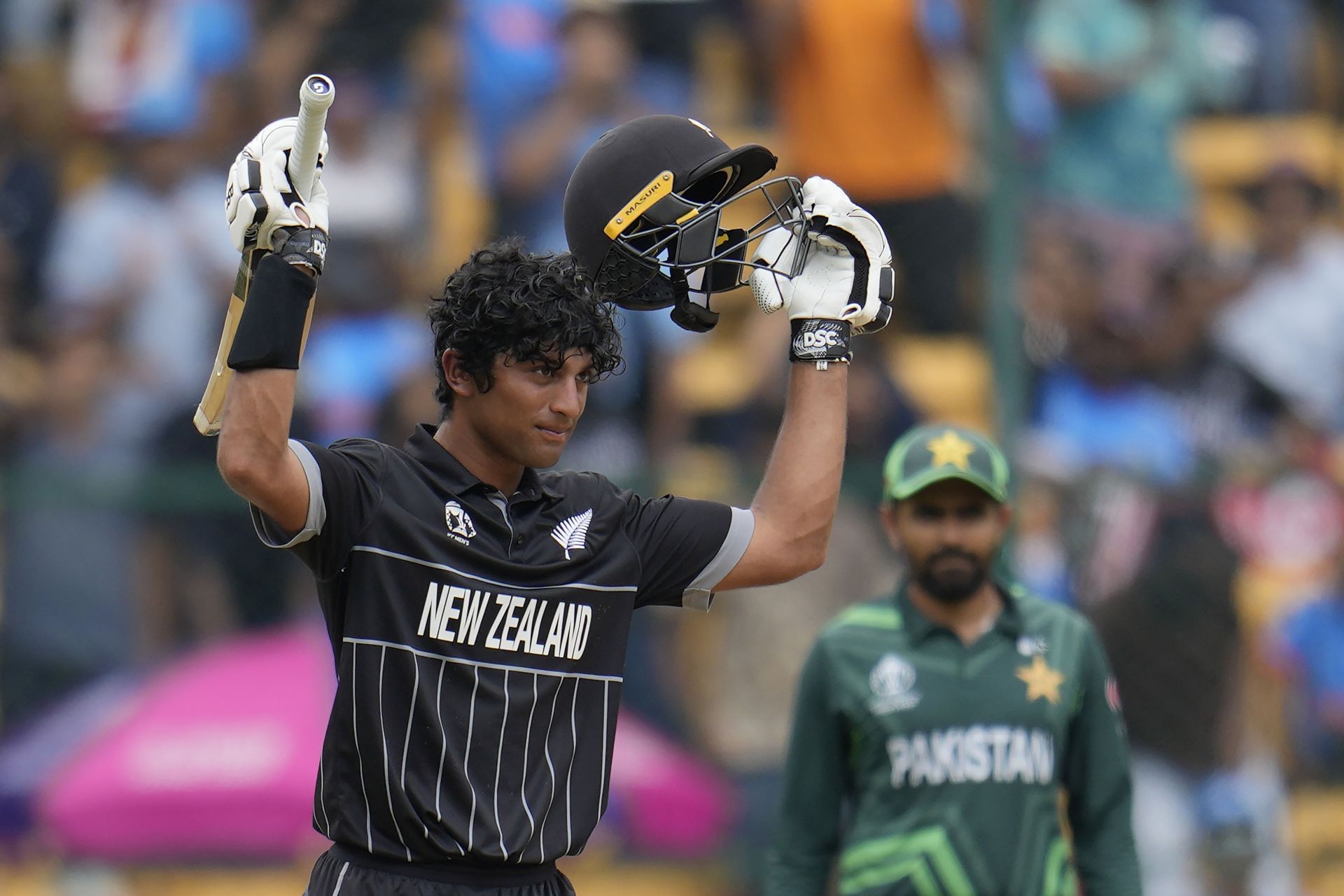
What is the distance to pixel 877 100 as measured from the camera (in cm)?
702

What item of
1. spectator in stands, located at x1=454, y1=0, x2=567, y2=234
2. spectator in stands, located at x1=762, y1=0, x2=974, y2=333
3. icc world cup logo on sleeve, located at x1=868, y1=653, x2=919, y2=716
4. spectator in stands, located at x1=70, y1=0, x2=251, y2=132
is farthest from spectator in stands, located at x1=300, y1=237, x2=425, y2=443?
icc world cup logo on sleeve, located at x1=868, y1=653, x2=919, y2=716

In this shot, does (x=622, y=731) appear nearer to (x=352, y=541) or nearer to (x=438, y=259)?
(x=438, y=259)

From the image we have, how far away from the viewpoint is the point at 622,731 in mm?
5832

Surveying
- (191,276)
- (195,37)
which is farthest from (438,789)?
(195,37)

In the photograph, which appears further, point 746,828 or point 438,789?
point 746,828

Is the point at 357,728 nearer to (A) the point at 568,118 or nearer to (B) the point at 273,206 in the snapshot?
(B) the point at 273,206

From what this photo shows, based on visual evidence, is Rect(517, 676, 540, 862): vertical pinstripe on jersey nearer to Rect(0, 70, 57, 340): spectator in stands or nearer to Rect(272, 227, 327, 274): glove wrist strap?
Rect(272, 227, 327, 274): glove wrist strap

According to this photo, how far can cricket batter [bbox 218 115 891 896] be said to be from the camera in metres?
2.54

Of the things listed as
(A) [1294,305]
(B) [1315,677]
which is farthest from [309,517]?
(A) [1294,305]

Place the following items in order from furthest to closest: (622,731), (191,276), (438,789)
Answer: (191,276) → (622,731) → (438,789)

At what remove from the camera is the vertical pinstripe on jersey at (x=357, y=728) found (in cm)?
260

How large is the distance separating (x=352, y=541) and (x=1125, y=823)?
2.20 meters

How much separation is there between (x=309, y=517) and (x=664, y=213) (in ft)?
2.49

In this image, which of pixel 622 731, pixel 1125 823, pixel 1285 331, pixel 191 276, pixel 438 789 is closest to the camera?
pixel 438 789
